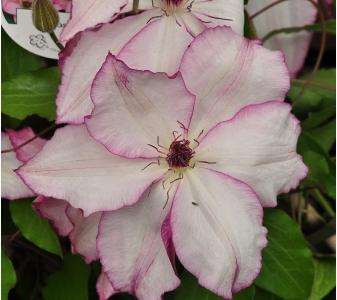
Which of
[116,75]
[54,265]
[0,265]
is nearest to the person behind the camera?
[116,75]

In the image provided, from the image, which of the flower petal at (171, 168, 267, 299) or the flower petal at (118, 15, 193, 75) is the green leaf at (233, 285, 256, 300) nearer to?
the flower petal at (171, 168, 267, 299)

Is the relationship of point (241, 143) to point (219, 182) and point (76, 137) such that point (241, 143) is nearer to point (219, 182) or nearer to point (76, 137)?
point (219, 182)

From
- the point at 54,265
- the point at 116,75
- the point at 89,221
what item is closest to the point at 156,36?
the point at 116,75

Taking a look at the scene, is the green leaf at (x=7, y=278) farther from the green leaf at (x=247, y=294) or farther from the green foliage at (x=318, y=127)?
→ the green foliage at (x=318, y=127)

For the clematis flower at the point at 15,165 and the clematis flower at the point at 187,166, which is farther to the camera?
the clematis flower at the point at 15,165

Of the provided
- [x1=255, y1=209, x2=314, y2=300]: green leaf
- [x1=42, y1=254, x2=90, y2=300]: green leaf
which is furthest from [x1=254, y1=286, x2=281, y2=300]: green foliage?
[x1=42, y1=254, x2=90, y2=300]: green leaf

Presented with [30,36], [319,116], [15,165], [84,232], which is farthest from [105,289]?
[319,116]

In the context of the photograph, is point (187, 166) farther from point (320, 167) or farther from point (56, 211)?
point (320, 167)

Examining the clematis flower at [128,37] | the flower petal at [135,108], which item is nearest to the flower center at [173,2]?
the clematis flower at [128,37]
